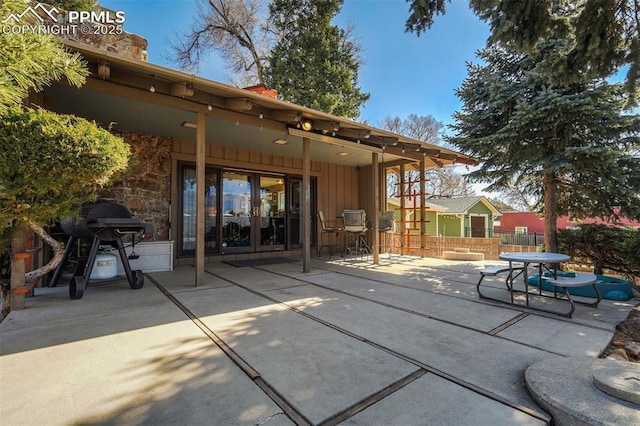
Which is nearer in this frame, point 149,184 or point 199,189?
point 199,189

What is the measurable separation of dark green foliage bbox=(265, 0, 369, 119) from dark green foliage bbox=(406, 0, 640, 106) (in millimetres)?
8242

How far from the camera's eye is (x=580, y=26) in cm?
369

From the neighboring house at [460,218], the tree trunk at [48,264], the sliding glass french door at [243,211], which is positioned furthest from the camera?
the neighboring house at [460,218]

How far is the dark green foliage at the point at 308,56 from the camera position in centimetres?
1197

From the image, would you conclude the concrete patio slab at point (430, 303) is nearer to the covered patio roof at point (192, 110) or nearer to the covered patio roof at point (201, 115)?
the covered patio roof at point (201, 115)

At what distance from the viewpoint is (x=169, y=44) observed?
12.3 m

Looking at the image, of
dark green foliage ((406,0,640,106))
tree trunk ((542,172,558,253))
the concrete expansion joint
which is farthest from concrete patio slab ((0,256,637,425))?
dark green foliage ((406,0,640,106))

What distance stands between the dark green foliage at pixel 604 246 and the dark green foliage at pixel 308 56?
28.7 ft

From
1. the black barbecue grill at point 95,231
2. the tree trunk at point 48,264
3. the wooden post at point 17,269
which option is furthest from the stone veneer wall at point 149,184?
the wooden post at point 17,269

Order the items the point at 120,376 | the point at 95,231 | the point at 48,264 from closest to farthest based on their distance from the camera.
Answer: the point at 120,376 → the point at 48,264 → the point at 95,231

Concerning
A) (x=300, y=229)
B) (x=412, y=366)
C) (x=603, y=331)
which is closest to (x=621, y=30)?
(x=603, y=331)

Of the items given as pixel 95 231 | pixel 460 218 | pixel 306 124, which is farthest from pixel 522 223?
pixel 95 231

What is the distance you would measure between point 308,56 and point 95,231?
425 inches

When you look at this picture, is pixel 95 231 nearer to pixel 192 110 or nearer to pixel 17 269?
pixel 17 269
